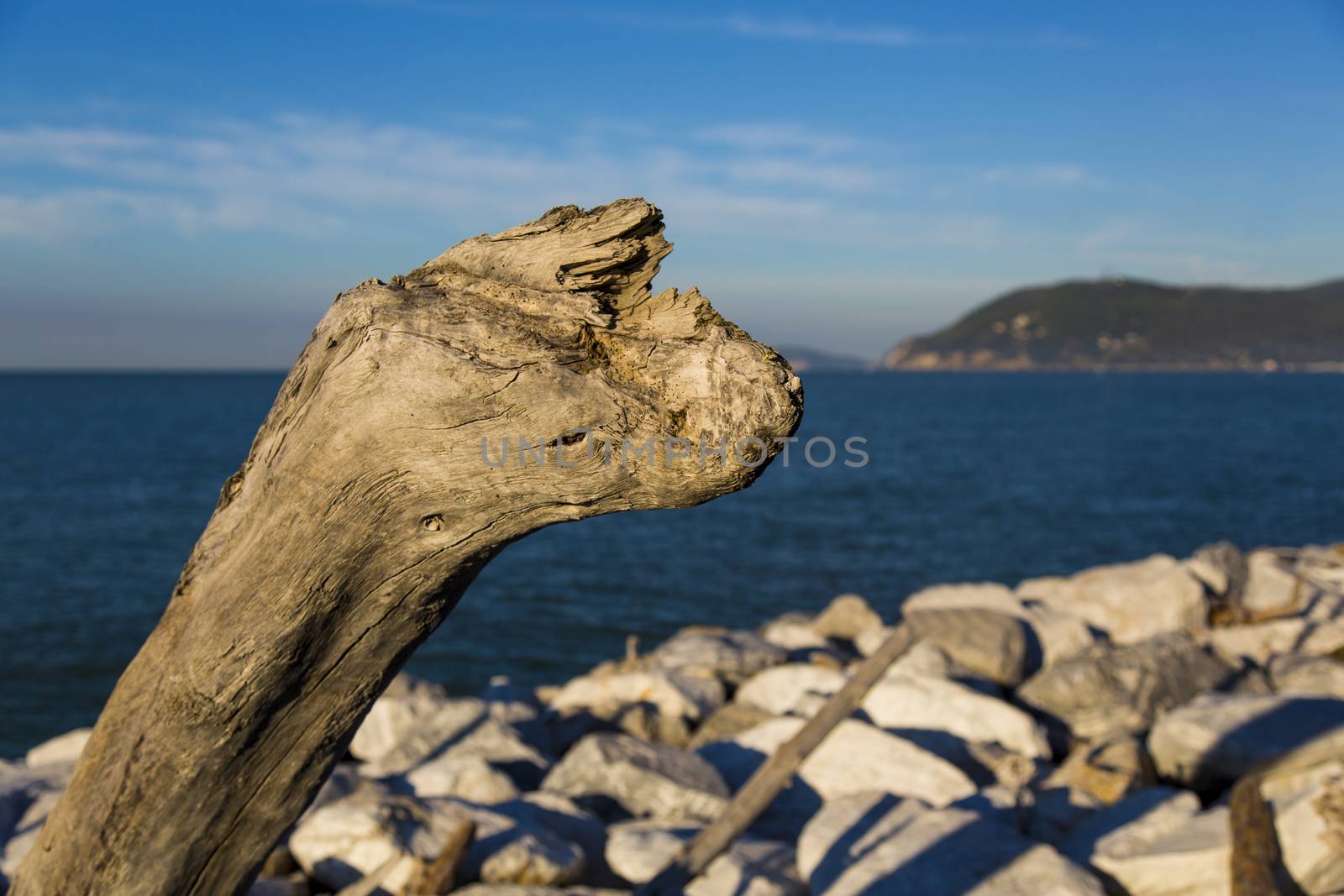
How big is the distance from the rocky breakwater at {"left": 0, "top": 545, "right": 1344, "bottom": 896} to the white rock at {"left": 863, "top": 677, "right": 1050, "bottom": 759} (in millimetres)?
21

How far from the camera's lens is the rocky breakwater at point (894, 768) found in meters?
5.41

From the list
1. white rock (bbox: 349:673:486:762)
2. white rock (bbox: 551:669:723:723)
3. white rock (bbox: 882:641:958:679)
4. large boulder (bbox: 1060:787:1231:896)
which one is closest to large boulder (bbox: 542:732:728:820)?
white rock (bbox: 349:673:486:762)

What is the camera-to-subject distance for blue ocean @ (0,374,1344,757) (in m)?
17.0

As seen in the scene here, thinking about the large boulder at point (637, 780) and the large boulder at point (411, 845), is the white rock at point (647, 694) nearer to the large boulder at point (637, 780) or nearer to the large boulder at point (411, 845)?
the large boulder at point (637, 780)

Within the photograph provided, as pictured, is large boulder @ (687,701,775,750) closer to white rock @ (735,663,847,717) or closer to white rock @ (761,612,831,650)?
white rock @ (735,663,847,717)

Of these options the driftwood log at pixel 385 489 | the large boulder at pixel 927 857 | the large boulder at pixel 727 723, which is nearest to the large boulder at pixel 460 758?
the large boulder at pixel 727 723

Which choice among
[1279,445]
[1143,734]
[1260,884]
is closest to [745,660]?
[1143,734]

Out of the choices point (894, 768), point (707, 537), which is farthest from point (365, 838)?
point (707, 537)

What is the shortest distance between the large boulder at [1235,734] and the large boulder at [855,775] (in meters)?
1.73

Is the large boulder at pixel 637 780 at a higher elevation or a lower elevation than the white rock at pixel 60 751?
higher

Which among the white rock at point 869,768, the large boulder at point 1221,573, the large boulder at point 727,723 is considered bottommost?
the large boulder at point 727,723

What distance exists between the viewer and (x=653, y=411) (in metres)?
1.72

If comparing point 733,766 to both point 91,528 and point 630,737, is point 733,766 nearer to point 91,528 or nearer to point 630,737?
point 630,737

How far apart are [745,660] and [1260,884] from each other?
616 centimetres
